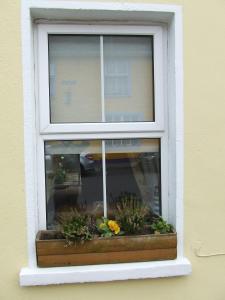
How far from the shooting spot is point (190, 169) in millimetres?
2311

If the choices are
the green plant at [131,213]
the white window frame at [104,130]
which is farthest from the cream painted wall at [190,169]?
the green plant at [131,213]

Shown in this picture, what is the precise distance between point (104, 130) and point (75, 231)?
623 mm

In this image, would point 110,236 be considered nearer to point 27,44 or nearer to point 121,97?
point 121,97

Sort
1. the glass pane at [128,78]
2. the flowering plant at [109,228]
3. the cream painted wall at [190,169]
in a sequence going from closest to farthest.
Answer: the cream painted wall at [190,169]
the flowering plant at [109,228]
the glass pane at [128,78]

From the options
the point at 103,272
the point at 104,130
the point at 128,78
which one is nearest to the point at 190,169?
the point at 104,130

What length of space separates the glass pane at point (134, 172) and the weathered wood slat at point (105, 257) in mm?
273

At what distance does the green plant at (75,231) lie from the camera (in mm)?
2174

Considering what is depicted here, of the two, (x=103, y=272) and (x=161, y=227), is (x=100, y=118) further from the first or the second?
(x=103, y=272)

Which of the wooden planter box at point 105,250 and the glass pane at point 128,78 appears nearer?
the wooden planter box at point 105,250

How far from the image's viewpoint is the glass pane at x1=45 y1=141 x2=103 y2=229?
92.6 inches

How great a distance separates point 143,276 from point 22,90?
4.17 ft

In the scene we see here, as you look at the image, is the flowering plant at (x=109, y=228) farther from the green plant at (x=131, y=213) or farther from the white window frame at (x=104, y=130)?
the white window frame at (x=104, y=130)

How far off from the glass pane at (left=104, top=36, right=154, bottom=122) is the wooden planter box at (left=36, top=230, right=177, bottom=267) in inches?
28.9

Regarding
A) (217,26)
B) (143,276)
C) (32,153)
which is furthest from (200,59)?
(143,276)
